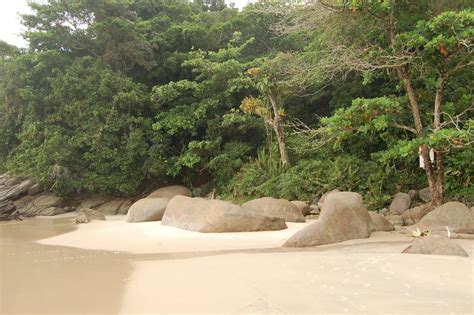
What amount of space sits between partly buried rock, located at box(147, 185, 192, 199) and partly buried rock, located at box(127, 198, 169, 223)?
4353 millimetres

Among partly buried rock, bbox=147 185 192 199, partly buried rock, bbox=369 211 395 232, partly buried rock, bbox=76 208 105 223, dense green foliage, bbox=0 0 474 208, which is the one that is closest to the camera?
partly buried rock, bbox=369 211 395 232

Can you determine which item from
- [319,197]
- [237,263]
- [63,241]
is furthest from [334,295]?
[319,197]

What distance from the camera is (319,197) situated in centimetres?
1131

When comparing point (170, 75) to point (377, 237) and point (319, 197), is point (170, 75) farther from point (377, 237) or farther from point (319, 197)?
point (377, 237)

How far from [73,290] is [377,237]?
4.63 metres

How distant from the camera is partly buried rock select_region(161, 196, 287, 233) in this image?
24.7 feet

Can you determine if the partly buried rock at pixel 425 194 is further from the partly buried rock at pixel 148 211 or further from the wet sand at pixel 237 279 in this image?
the partly buried rock at pixel 148 211

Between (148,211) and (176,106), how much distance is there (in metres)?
6.43

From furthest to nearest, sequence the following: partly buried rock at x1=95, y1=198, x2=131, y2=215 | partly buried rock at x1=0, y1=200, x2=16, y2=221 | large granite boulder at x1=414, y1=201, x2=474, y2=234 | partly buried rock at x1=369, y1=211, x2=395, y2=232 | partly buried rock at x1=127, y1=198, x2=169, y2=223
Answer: partly buried rock at x1=95, y1=198, x2=131, y2=215
partly buried rock at x1=0, y1=200, x2=16, y2=221
partly buried rock at x1=127, y1=198, x2=169, y2=223
partly buried rock at x1=369, y1=211, x2=395, y2=232
large granite boulder at x1=414, y1=201, x2=474, y2=234

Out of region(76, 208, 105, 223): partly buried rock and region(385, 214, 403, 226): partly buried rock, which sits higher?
region(76, 208, 105, 223): partly buried rock

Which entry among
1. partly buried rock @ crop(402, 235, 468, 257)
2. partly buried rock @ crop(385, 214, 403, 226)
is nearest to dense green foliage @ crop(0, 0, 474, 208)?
partly buried rock @ crop(385, 214, 403, 226)

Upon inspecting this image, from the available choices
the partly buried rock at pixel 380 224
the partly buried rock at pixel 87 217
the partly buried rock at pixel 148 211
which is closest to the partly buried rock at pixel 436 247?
the partly buried rock at pixel 380 224

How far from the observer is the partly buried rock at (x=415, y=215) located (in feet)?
27.1

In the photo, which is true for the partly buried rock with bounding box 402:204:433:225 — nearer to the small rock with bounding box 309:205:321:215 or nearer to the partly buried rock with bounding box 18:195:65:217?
the small rock with bounding box 309:205:321:215
